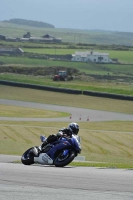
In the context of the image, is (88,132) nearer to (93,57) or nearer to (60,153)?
(60,153)

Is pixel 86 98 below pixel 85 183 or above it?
below

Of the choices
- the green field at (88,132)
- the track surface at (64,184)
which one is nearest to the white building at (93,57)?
the green field at (88,132)

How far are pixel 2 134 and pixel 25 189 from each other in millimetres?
25949

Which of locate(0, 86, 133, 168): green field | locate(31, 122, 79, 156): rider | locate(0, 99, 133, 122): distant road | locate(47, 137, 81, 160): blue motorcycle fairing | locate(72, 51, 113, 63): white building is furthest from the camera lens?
locate(72, 51, 113, 63): white building

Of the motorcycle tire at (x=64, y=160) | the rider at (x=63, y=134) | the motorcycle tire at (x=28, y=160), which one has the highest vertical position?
the rider at (x=63, y=134)

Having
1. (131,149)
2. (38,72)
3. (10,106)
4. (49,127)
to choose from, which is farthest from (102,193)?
(38,72)

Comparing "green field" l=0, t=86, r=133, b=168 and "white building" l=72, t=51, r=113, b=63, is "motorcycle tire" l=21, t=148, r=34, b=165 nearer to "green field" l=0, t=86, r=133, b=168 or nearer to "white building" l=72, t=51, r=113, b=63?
"green field" l=0, t=86, r=133, b=168

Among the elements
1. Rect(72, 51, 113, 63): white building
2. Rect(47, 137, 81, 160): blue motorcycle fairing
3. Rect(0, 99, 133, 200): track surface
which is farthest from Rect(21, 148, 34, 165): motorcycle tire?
Rect(72, 51, 113, 63): white building

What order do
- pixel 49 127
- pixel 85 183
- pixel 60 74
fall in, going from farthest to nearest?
pixel 60 74, pixel 49 127, pixel 85 183

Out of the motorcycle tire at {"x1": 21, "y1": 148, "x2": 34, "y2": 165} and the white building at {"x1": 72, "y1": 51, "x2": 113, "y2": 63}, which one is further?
the white building at {"x1": 72, "y1": 51, "x2": 113, "y2": 63}

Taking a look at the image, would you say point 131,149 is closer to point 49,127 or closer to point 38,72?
point 49,127

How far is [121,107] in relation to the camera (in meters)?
60.8

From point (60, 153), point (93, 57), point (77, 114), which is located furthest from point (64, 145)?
point (93, 57)

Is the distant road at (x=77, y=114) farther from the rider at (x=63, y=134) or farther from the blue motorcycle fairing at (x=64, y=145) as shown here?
the blue motorcycle fairing at (x=64, y=145)
